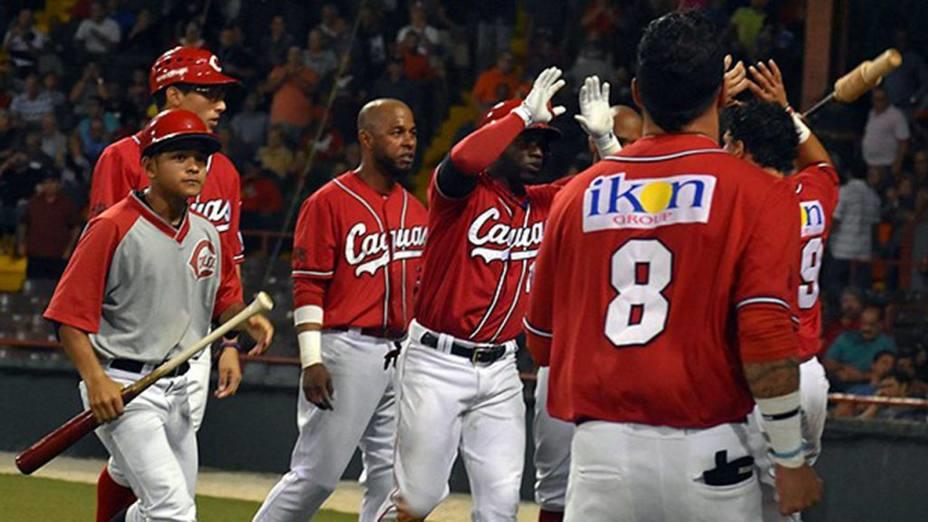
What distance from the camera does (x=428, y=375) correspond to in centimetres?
682

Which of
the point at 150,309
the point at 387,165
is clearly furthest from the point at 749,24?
the point at 150,309

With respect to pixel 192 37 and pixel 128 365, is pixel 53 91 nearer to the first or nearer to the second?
pixel 192 37

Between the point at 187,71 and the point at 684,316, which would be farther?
the point at 187,71

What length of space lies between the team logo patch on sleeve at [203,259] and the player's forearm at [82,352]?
1.70ft

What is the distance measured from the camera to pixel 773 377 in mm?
4129

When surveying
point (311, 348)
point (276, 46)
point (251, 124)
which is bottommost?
point (311, 348)

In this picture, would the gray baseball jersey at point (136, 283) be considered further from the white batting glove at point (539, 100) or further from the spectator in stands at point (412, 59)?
the spectator in stands at point (412, 59)

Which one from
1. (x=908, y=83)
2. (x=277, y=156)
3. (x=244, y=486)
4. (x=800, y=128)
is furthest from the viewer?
(x=277, y=156)

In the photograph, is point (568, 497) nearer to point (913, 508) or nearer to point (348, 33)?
point (913, 508)

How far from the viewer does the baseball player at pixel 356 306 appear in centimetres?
745

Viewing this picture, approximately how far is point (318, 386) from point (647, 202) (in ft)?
10.8

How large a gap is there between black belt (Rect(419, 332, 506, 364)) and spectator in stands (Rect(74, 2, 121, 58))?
39.1 feet

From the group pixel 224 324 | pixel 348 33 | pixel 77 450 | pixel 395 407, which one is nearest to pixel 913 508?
pixel 395 407

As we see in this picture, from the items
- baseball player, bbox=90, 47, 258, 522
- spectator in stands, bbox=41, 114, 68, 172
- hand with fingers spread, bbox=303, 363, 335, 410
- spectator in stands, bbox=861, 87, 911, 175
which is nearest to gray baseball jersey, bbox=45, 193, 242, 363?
baseball player, bbox=90, 47, 258, 522
